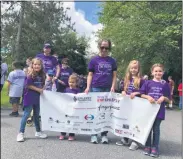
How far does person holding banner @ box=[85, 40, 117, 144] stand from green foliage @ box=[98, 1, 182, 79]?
11694mm

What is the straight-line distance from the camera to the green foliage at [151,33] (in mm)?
19234

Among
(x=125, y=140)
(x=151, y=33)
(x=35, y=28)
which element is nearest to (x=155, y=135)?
(x=125, y=140)

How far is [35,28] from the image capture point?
930 inches

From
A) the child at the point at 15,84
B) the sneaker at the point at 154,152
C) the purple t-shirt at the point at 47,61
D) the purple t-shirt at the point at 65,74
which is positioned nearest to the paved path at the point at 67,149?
the sneaker at the point at 154,152

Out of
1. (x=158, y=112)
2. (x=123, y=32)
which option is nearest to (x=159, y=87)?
(x=158, y=112)

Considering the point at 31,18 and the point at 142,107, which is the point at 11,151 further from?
the point at 31,18

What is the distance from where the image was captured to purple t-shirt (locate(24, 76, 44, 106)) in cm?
716

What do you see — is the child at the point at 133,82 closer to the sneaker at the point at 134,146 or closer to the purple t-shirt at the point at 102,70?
the sneaker at the point at 134,146

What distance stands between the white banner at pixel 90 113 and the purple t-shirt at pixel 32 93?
0.40ft

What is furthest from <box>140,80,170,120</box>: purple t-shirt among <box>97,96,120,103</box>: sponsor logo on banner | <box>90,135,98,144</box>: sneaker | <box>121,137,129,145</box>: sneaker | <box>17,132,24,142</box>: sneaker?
<box>17,132,24,142</box>: sneaker

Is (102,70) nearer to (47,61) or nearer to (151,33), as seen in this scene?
(47,61)

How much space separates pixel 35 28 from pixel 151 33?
8112mm

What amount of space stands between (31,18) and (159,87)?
671 inches

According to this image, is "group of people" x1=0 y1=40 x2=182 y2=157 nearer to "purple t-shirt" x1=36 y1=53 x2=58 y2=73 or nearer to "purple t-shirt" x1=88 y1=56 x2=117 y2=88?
"purple t-shirt" x1=88 y1=56 x2=117 y2=88
